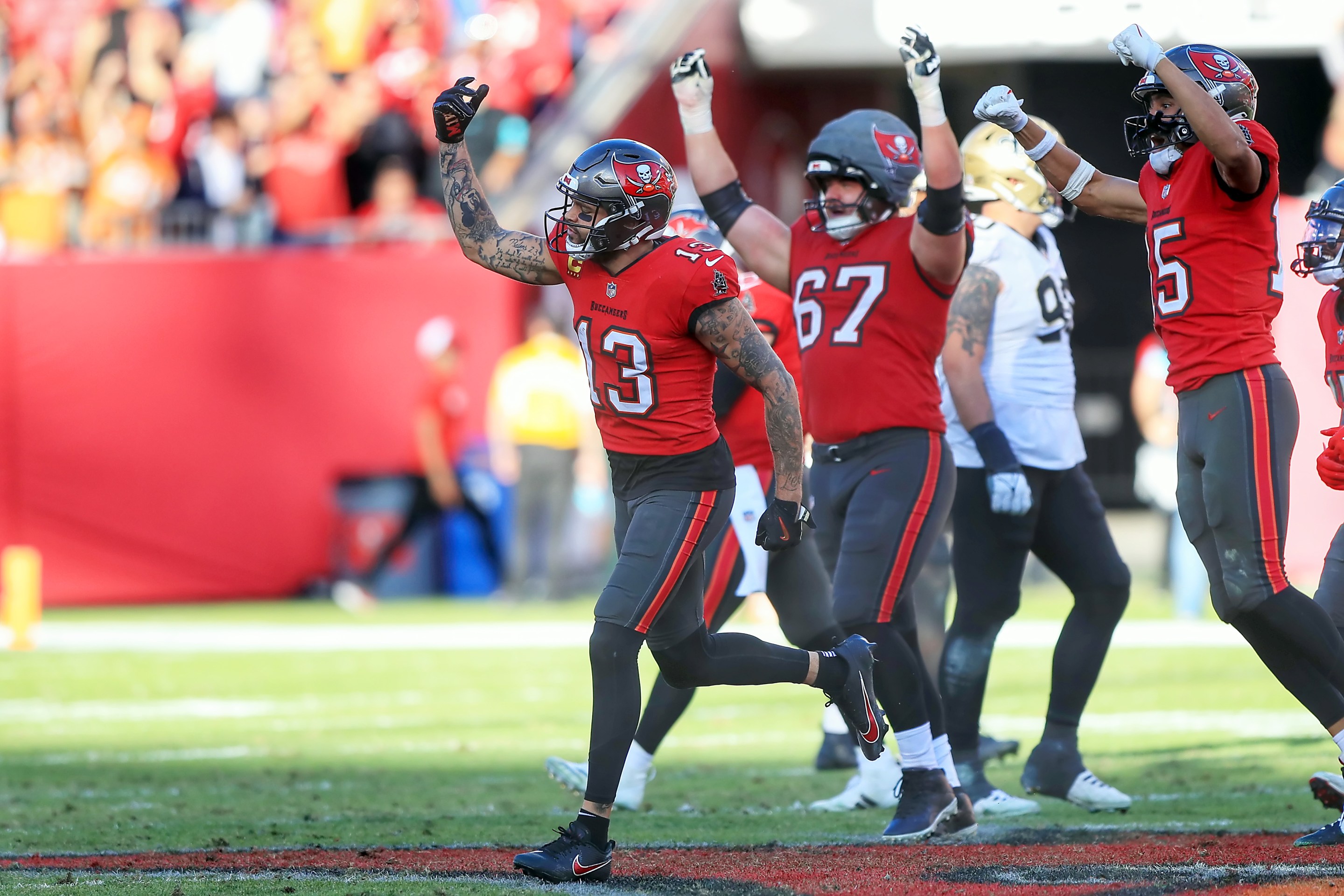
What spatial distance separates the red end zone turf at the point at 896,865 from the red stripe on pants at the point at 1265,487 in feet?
→ 2.51

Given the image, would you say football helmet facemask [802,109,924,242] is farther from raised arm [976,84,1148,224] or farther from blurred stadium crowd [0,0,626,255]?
blurred stadium crowd [0,0,626,255]

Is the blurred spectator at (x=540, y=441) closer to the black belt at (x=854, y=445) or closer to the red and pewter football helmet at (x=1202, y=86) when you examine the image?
the black belt at (x=854, y=445)

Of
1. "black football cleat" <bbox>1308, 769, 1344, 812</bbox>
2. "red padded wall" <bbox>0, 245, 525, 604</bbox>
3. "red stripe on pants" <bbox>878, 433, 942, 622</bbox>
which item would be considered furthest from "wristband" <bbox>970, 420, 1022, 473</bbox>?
"red padded wall" <bbox>0, 245, 525, 604</bbox>

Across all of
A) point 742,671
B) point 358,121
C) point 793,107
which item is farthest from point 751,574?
point 793,107

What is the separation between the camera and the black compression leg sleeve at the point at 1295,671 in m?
4.62

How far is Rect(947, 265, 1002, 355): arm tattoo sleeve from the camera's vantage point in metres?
5.54

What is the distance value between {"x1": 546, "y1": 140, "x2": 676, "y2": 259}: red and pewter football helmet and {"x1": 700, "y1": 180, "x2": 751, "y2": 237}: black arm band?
38.2 inches

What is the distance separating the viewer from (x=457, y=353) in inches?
536

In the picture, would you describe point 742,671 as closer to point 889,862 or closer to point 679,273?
point 889,862

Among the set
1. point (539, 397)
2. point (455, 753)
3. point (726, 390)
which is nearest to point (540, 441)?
point (539, 397)

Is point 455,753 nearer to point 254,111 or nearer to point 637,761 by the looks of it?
point 637,761

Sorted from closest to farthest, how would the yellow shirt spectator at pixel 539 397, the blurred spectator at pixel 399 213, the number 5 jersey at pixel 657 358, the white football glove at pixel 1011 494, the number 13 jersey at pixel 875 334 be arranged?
the number 5 jersey at pixel 657 358 → the number 13 jersey at pixel 875 334 → the white football glove at pixel 1011 494 → the yellow shirt spectator at pixel 539 397 → the blurred spectator at pixel 399 213

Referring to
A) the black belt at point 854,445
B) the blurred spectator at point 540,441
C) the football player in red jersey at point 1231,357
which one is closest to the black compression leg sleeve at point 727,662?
the black belt at point 854,445

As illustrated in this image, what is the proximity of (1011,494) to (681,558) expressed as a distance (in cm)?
135
